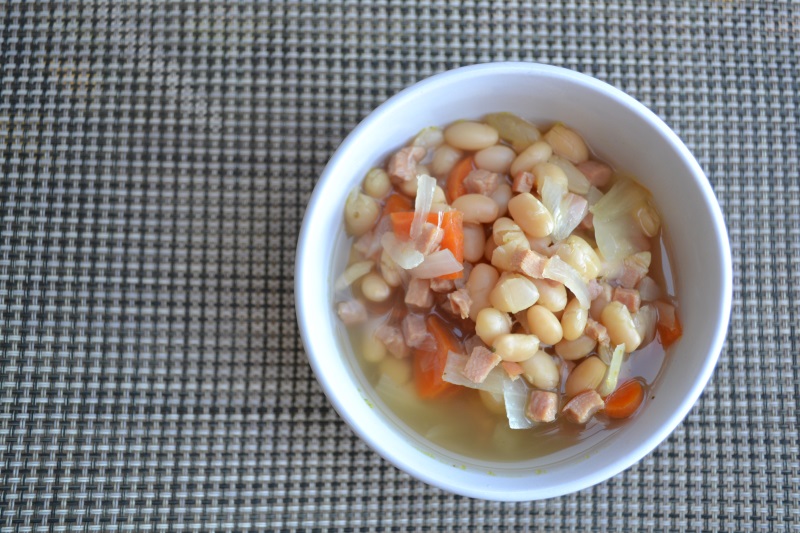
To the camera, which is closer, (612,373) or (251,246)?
(612,373)

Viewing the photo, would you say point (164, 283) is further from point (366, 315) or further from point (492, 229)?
point (492, 229)

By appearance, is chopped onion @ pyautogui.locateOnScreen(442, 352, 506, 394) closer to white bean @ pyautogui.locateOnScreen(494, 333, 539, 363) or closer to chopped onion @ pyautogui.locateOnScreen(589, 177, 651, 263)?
white bean @ pyautogui.locateOnScreen(494, 333, 539, 363)

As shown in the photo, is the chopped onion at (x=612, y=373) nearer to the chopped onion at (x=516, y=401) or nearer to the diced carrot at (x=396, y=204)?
the chopped onion at (x=516, y=401)

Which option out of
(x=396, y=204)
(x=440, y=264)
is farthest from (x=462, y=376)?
(x=396, y=204)

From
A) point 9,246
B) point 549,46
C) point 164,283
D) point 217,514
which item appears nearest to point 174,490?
point 217,514

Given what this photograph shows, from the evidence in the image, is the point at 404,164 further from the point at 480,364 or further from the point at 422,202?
the point at 480,364

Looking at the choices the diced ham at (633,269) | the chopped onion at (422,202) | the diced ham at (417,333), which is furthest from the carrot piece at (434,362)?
the diced ham at (633,269)
